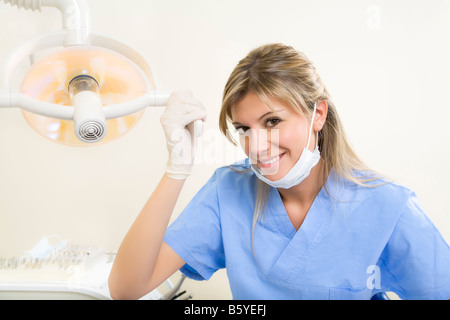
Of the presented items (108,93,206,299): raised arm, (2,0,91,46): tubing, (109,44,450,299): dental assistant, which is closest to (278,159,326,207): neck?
(109,44,450,299): dental assistant

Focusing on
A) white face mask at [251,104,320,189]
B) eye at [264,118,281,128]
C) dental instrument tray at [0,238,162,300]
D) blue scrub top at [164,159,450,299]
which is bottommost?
dental instrument tray at [0,238,162,300]

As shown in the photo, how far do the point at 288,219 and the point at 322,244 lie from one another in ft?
0.34

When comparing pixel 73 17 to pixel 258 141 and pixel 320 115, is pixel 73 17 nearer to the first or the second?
pixel 258 141

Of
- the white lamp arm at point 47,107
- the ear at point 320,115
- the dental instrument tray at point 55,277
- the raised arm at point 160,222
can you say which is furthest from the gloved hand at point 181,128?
the dental instrument tray at point 55,277

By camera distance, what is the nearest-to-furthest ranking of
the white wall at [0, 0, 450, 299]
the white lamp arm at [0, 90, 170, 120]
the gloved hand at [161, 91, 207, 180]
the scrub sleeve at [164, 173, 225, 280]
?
the white lamp arm at [0, 90, 170, 120] < the gloved hand at [161, 91, 207, 180] < the scrub sleeve at [164, 173, 225, 280] < the white wall at [0, 0, 450, 299]

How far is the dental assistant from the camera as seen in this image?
87 cm

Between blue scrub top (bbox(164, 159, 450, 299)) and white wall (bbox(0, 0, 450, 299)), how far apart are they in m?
0.73

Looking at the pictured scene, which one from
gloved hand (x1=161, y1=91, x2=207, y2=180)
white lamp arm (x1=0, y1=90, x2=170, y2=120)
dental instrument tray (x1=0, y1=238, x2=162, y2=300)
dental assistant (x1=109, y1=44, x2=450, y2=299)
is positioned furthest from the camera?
dental instrument tray (x1=0, y1=238, x2=162, y2=300)

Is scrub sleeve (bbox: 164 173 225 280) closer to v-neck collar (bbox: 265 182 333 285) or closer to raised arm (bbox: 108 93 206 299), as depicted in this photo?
raised arm (bbox: 108 93 206 299)

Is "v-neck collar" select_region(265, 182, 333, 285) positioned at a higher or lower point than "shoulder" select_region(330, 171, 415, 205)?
lower

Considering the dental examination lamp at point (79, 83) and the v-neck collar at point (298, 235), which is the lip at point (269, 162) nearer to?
the v-neck collar at point (298, 235)

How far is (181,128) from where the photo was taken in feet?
2.41
